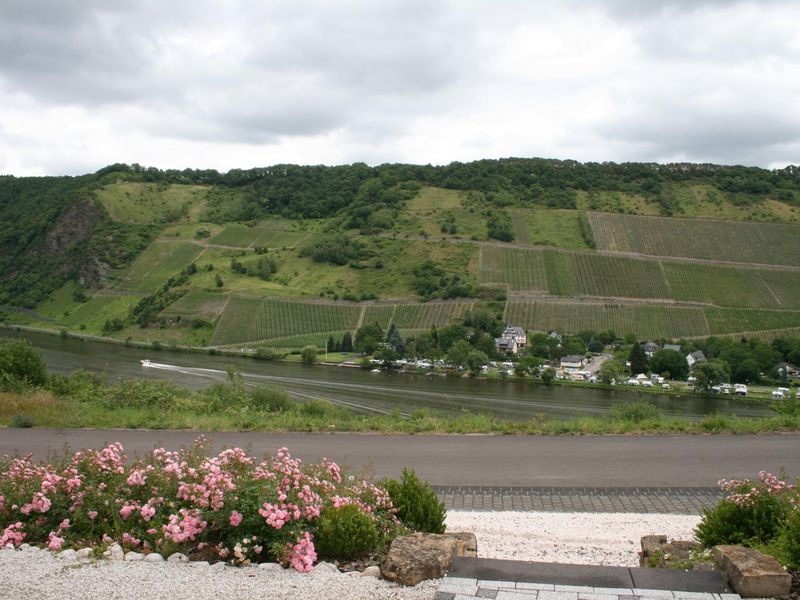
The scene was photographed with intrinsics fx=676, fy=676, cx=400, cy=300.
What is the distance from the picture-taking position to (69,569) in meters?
5.92

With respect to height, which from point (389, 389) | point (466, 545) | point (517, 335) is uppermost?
point (466, 545)

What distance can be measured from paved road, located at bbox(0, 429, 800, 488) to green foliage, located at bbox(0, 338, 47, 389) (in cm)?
479

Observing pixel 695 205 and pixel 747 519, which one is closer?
pixel 747 519

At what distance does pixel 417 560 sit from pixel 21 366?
16.8 meters

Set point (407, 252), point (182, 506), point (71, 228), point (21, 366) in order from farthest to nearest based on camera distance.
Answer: point (71, 228) → point (407, 252) → point (21, 366) → point (182, 506)

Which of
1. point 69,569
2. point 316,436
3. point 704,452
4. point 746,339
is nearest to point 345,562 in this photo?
point 69,569

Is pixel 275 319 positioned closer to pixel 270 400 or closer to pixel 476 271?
pixel 476 271

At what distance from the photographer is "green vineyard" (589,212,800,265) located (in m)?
101

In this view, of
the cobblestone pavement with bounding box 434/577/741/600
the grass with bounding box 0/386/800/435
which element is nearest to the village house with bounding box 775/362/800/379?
the grass with bounding box 0/386/800/435

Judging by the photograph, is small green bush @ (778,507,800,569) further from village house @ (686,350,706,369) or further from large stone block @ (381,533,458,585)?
village house @ (686,350,706,369)

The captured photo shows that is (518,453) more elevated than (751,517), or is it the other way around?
(751,517)

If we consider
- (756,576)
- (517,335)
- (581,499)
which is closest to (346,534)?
(756,576)

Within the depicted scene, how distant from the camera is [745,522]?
6965 millimetres

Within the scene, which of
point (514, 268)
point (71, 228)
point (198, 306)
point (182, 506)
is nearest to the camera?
point (182, 506)
